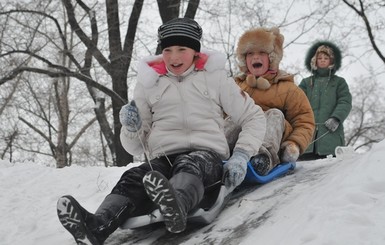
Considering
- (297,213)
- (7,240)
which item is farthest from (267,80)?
(7,240)

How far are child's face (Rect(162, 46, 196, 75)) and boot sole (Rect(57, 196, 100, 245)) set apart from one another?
4.22 feet

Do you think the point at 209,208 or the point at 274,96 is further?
the point at 274,96

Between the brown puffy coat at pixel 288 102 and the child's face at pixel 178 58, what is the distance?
1.06m

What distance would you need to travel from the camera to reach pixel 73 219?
8.07 ft

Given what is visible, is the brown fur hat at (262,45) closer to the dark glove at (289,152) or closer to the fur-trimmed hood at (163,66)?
the dark glove at (289,152)

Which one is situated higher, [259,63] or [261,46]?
[261,46]

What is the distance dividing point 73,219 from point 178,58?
4.55 ft

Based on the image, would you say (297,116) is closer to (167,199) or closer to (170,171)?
(170,171)

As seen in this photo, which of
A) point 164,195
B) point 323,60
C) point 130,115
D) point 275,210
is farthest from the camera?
point 323,60

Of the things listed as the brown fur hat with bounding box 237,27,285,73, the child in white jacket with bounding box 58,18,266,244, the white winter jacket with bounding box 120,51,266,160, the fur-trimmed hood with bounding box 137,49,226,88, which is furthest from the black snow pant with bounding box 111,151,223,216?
the brown fur hat with bounding box 237,27,285,73

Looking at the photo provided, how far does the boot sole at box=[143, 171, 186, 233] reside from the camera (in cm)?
242

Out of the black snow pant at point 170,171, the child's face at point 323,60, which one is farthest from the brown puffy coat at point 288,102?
the child's face at point 323,60

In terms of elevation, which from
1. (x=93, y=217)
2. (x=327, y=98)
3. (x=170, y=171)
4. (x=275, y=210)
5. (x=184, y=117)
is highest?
(x=327, y=98)

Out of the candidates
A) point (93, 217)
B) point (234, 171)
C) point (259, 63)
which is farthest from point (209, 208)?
point (259, 63)
